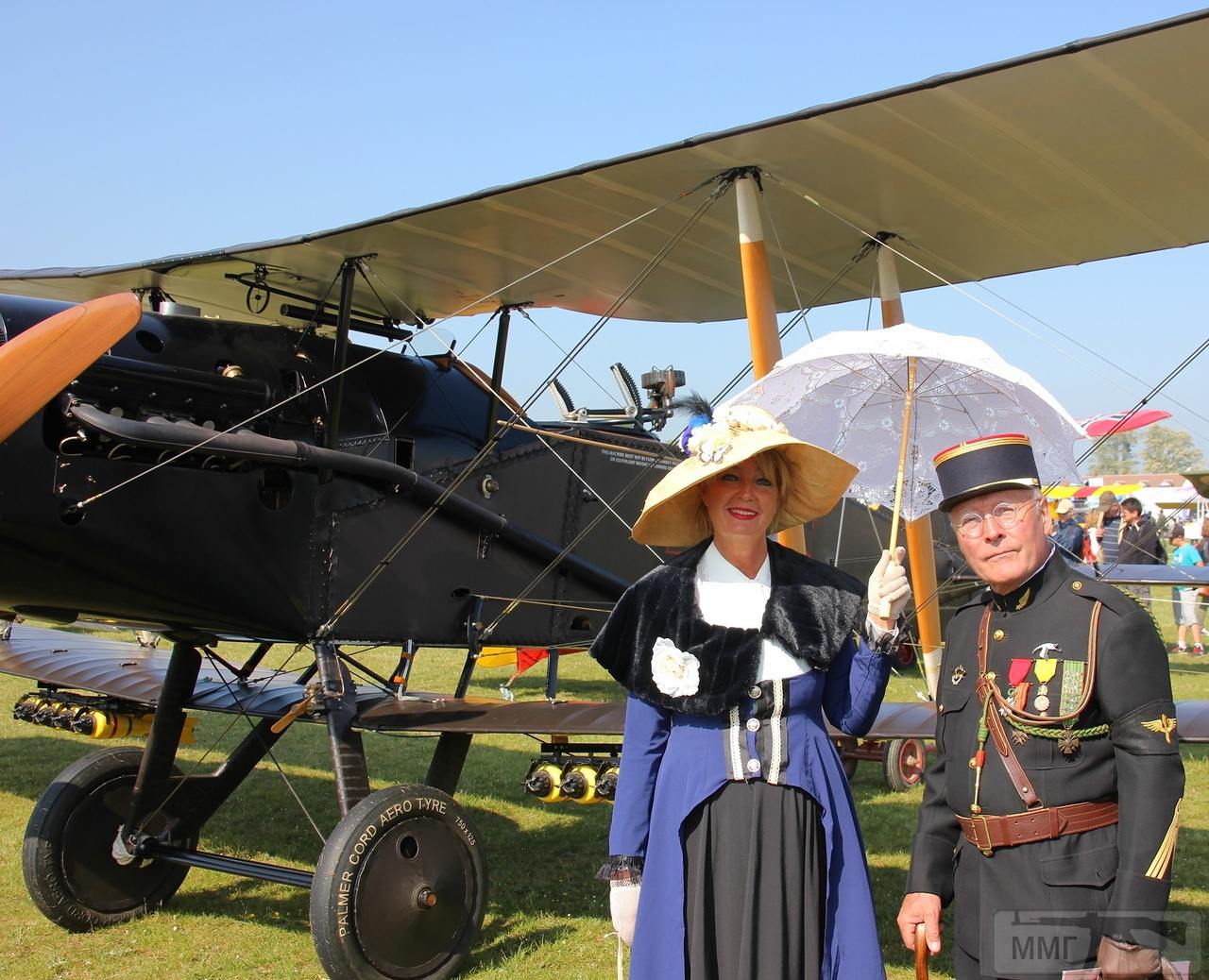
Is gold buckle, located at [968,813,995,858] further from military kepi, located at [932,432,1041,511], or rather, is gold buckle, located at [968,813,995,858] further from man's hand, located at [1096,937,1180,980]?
military kepi, located at [932,432,1041,511]

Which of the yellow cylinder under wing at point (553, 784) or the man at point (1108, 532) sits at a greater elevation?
the man at point (1108, 532)

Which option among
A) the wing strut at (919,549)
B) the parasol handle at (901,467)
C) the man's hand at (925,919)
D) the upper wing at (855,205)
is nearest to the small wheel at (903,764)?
the wing strut at (919,549)

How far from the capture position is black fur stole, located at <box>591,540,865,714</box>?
2658mm

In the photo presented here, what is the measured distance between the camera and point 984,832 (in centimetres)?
254

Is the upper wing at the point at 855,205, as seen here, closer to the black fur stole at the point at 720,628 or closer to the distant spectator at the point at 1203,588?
the black fur stole at the point at 720,628

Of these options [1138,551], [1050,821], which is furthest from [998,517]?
[1138,551]

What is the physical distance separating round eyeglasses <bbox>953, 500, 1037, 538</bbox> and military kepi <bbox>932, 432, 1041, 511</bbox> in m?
0.04

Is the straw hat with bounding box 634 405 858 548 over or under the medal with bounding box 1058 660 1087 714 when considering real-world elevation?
over

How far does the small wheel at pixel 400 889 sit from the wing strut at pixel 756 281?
2000 mm

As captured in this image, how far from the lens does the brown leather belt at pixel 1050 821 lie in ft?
8.04

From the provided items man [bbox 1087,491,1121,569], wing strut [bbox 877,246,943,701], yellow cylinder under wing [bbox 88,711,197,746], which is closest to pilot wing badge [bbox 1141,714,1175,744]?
wing strut [bbox 877,246,943,701]

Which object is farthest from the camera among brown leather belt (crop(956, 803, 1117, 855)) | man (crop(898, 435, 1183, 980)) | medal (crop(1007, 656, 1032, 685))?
medal (crop(1007, 656, 1032, 685))

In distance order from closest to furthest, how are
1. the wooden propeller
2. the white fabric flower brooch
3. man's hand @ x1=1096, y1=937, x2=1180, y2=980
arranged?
man's hand @ x1=1096, y1=937, x2=1180, y2=980 < the white fabric flower brooch < the wooden propeller

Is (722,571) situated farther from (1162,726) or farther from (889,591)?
(1162,726)
